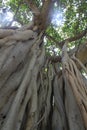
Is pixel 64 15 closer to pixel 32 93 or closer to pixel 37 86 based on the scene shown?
pixel 37 86

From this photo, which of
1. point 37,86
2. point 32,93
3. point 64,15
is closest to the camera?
point 32,93

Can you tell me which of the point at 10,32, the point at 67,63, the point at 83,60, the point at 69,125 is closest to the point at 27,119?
the point at 69,125

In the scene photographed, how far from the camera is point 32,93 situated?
2066mm

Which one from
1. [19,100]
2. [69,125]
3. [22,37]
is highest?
[22,37]

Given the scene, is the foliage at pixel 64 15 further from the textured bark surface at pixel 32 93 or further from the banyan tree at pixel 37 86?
the textured bark surface at pixel 32 93

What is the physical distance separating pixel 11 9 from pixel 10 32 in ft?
7.26

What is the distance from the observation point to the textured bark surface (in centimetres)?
172

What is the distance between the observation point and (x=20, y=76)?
2146 millimetres

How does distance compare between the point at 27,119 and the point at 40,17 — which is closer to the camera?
the point at 27,119

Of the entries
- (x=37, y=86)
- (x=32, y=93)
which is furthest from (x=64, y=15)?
(x=32, y=93)

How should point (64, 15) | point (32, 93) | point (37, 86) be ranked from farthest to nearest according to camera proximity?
point (64, 15) < point (37, 86) < point (32, 93)

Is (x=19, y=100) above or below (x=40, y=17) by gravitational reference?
below

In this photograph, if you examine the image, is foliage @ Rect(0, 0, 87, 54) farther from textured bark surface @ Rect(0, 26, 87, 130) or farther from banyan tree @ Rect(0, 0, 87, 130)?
textured bark surface @ Rect(0, 26, 87, 130)

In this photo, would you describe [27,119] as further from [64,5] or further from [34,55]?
[64,5]
